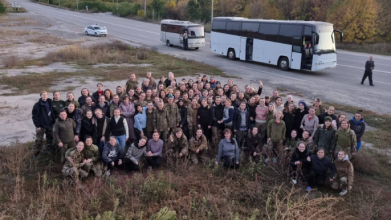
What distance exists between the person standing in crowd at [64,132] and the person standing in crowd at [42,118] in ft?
2.45

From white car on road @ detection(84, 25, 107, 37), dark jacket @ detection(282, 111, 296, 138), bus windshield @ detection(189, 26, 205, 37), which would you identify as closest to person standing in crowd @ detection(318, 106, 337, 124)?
dark jacket @ detection(282, 111, 296, 138)

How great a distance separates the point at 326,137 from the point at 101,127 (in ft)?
17.5

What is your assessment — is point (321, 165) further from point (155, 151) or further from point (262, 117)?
point (155, 151)

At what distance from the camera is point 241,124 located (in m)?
8.84

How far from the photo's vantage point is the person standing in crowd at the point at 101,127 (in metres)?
7.79

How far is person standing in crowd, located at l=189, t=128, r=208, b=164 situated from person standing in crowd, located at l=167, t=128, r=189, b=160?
0.54 ft

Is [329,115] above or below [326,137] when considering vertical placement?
above

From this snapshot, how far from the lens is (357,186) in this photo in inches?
292

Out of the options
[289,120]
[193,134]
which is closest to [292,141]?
[289,120]

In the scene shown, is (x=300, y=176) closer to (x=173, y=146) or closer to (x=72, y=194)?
(x=173, y=146)

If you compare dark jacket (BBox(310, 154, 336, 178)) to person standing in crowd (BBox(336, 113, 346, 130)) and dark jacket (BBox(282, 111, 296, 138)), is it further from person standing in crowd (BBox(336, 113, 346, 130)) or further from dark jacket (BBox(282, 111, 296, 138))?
dark jacket (BBox(282, 111, 296, 138))

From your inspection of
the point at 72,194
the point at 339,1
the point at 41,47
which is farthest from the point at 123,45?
the point at 72,194

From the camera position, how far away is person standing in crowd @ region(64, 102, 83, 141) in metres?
7.88

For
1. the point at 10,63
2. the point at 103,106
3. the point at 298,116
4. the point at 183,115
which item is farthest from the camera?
the point at 10,63
